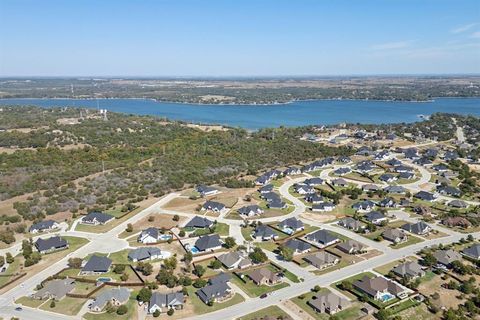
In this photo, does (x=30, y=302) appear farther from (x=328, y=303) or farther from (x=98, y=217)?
(x=328, y=303)

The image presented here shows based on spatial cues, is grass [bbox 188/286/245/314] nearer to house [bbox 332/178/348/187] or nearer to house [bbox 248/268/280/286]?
house [bbox 248/268/280/286]

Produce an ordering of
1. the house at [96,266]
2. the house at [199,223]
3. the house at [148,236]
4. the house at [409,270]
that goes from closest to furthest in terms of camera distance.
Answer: the house at [409,270] → the house at [96,266] → the house at [148,236] → the house at [199,223]

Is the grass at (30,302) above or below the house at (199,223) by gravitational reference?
below

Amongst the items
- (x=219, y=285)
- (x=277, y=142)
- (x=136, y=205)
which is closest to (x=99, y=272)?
(x=219, y=285)

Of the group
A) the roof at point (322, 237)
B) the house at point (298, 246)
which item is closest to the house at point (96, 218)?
the house at point (298, 246)

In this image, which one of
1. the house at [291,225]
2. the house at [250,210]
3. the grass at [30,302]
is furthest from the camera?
the house at [250,210]

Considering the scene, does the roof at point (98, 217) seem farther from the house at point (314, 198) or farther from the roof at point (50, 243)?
the house at point (314, 198)

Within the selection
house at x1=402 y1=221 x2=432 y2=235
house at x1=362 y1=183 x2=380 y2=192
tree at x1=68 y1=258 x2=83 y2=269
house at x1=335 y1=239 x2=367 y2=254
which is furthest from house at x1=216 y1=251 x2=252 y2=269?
house at x1=362 y1=183 x2=380 y2=192

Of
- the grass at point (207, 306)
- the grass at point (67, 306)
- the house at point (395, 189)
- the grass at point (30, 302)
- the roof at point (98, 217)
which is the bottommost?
the grass at point (30, 302)
